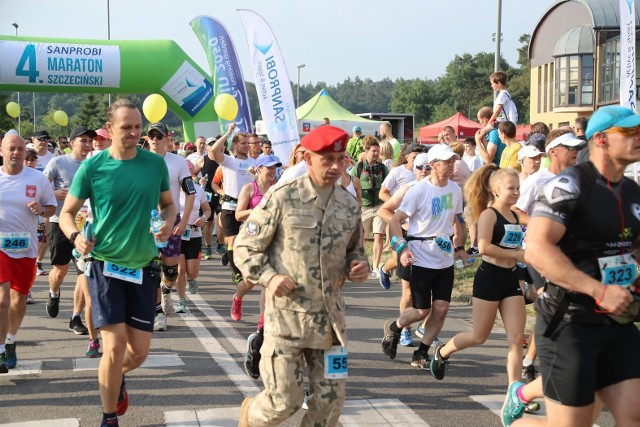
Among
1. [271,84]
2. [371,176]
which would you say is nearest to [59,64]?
[271,84]

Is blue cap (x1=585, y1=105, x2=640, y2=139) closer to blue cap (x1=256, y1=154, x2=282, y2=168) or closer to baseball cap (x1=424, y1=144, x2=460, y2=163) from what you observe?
baseball cap (x1=424, y1=144, x2=460, y2=163)

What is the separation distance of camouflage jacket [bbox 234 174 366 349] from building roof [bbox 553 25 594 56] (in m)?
41.3

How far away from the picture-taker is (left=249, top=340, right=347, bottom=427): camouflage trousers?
14.5 feet

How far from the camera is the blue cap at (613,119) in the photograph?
13.0ft

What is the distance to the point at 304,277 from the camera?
4449 millimetres

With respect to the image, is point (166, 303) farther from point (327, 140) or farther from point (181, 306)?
point (327, 140)

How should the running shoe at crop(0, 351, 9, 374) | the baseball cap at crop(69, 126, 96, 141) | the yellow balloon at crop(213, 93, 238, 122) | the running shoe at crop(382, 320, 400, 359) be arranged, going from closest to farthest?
the running shoe at crop(0, 351, 9, 374), the running shoe at crop(382, 320, 400, 359), the baseball cap at crop(69, 126, 96, 141), the yellow balloon at crop(213, 93, 238, 122)

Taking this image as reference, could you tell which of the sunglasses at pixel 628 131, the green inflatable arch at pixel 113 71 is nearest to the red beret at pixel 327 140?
the sunglasses at pixel 628 131

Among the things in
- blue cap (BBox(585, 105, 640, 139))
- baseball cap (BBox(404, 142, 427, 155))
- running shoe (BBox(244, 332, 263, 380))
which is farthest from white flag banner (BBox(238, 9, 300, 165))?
blue cap (BBox(585, 105, 640, 139))

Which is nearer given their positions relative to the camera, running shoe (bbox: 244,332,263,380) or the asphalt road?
the asphalt road

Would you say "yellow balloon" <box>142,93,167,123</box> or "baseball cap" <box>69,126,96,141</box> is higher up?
"yellow balloon" <box>142,93,167,123</box>

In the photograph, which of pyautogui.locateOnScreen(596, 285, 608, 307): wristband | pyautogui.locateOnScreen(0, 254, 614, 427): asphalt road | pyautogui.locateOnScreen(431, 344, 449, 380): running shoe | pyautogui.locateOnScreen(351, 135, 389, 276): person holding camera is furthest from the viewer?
pyautogui.locateOnScreen(351, 135, 389, 276): person holding camera

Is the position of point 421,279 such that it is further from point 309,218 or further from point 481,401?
point 309,218

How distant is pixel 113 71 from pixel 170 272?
18579 mm
